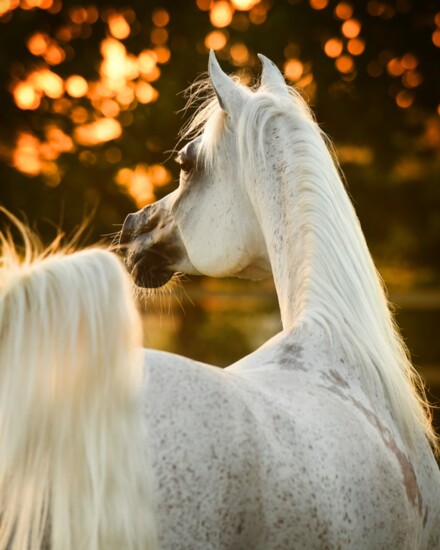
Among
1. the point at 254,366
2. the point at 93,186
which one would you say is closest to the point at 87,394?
the point at 254,366

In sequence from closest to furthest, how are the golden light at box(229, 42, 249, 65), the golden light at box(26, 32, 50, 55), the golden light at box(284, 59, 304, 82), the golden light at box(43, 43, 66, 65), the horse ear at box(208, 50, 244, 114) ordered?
the horse ear at box(208, 50, 244, 114) < the golden light at box(229, 42, 249, 65) < the golden light at box(284, 59, 304, 82) < the golden light at box(26, 32, 50, 55) < the golden light at box(43, 43, 66, 65)

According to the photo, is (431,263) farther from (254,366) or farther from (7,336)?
(7,336)

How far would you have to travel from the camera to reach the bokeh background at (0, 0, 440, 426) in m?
11.2

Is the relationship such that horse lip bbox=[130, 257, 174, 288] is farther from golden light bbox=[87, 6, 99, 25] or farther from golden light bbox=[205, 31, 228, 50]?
golden light bbox=[87, 6, 99, 25]

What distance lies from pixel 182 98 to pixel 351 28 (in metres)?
2.18

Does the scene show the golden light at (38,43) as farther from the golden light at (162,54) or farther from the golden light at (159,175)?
the golden light at (159,175)

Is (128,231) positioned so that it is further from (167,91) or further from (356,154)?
(356,154)

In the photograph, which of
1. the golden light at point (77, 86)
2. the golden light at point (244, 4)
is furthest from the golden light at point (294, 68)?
the golden light at point (77, 86)

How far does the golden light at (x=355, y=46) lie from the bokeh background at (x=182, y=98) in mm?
12

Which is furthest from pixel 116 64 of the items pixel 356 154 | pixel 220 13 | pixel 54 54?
pixel 356 154

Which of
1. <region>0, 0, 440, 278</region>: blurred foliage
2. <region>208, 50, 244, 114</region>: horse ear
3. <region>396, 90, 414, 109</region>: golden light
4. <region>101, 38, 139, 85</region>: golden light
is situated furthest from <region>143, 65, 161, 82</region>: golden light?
<region>208, 50, 244, 114</region>: horse ear

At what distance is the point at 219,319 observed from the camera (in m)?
12.7

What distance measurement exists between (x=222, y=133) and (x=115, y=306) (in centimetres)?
161

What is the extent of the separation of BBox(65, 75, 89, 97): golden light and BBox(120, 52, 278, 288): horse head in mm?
7922
